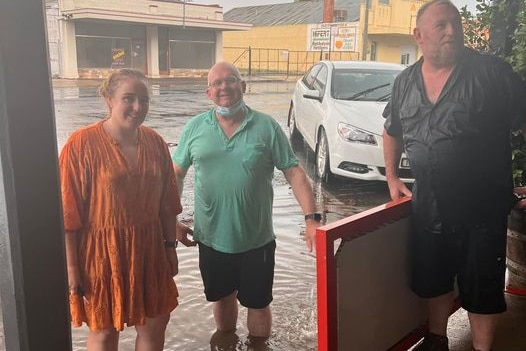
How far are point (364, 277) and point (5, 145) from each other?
5.35ft

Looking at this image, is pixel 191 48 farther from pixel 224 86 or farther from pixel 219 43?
pixel 224 86

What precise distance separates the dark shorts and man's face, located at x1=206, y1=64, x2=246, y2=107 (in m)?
1.18

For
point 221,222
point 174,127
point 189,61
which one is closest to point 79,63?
point 189,61

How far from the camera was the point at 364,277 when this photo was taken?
2.56 meters

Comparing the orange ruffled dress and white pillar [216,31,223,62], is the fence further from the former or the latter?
the orange ruffled dress

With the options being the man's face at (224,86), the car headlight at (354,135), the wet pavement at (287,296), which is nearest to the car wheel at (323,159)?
the wet pavement at (287,296)

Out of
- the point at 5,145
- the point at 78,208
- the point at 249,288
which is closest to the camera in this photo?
the point at 5,145

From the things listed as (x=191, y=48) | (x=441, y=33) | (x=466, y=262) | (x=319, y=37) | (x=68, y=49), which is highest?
(x=319, y=37)

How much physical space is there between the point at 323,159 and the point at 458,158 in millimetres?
4732

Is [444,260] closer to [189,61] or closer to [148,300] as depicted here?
[148,300]

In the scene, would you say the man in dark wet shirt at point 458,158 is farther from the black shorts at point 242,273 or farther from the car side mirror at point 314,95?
the car side mirror at point 314,95

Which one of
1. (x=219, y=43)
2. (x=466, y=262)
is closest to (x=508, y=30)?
(x=466, y=262)

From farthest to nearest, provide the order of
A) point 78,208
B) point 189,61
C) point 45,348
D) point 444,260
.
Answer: point 189,61 < point 444,260 < point 78,208 < point 45,348

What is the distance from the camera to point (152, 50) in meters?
31.7
